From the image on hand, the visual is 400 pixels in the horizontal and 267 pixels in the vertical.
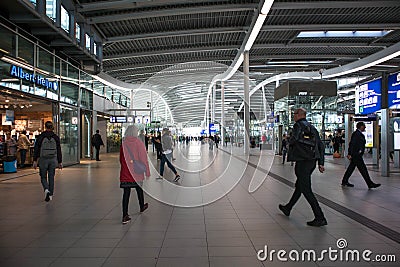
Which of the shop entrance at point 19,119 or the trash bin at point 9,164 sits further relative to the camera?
the shop entrance at point 19,119

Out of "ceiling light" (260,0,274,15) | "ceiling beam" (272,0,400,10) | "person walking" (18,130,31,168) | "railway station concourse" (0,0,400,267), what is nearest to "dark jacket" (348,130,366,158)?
"railway station concourse" (0,0,400,267)

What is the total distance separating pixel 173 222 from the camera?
7250mm

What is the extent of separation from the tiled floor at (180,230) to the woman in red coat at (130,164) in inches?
20.1

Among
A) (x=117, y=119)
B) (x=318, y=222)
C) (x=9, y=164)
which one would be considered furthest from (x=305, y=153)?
(x=117, y=119)

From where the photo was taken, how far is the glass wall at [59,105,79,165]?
2014cm

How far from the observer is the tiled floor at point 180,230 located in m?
5.09

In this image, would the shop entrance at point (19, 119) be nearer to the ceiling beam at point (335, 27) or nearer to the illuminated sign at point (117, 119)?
the illuminated sign at point (117, 119)

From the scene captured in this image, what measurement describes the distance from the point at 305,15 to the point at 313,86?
18.9 feet

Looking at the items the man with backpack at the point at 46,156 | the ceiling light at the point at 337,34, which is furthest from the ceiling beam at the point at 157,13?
the man with backpack at the point at 46,156

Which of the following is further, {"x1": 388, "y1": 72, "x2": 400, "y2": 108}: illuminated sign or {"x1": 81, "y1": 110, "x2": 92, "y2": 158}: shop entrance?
{"x1": 81, "y1": 110, "x2": 92, "y2": 158}: shop entrance

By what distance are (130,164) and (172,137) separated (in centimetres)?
1259

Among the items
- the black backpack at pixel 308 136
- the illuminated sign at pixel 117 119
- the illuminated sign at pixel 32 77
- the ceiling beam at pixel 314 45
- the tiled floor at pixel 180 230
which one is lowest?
the tiled floor at pixel 180 230

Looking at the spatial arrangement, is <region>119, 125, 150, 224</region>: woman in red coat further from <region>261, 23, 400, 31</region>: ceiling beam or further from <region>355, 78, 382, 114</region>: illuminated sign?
<region>261, 23, 400, 31</region>: ceiling beam

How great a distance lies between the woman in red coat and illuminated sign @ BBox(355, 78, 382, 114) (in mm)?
12313
